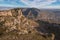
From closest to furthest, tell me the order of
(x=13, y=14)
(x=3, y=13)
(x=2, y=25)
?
1. (x=2, y=25)
2. (x=3, y=13)
3. (x=13, y=14)

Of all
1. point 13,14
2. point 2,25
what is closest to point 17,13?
point 13,14

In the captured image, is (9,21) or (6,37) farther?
(9,21)

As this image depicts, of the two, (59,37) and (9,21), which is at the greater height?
(9,21)

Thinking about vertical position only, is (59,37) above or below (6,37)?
below

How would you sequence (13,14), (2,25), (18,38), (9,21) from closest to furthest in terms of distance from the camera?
1. (18,38)
2. (2,25)
3. (9,21)
4. (13,14)

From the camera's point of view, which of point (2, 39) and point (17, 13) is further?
point (17, 13)

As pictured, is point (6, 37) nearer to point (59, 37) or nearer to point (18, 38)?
point (18, 38)

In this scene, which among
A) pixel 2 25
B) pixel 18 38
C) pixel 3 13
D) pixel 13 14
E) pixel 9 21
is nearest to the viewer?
pixel 18 38

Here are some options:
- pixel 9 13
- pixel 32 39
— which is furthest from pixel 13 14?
pixel 32 39

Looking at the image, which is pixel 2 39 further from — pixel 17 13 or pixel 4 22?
pixel 17 13
